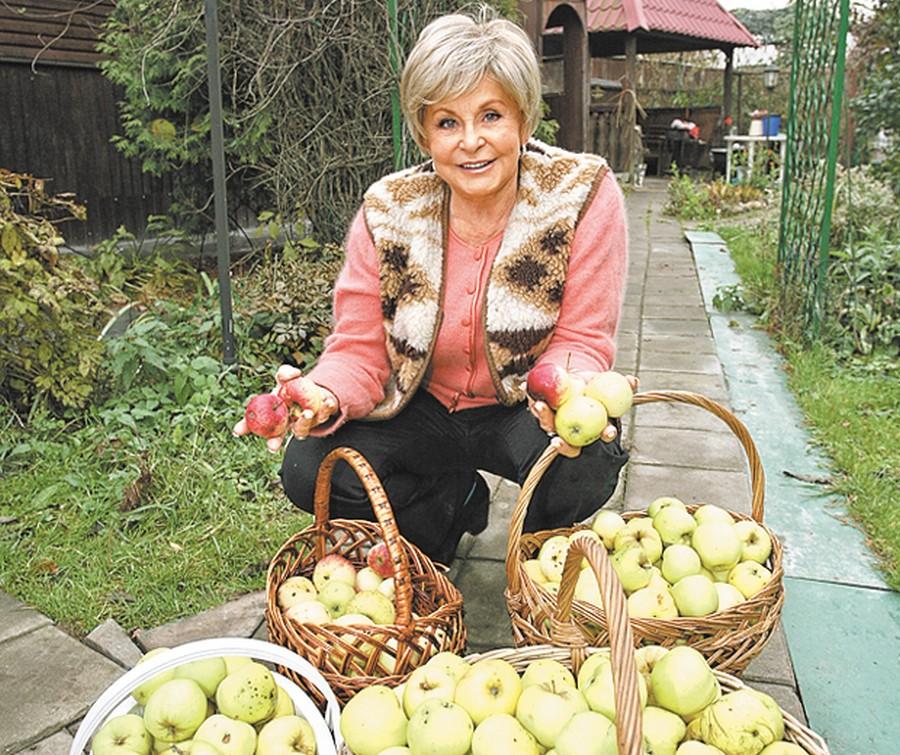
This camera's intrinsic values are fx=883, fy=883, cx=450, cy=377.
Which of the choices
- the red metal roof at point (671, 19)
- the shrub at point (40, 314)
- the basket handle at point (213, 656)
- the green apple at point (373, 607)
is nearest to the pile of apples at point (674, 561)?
the green apple at point (373, 607)

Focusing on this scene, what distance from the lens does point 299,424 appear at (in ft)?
6.75

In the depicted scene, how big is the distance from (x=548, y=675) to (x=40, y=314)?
288cm

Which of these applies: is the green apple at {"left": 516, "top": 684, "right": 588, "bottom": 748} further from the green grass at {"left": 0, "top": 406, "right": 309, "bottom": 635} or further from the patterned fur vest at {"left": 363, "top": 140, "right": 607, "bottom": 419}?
the green grass at {"left": 0, "top": 406, "right": 309, "bottom": 635}

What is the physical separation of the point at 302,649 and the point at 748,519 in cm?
115

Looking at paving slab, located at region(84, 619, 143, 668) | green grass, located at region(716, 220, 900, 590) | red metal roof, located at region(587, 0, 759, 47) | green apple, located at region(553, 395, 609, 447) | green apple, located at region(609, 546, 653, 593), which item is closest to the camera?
green apple, located at region(553, 395, 609, 447)

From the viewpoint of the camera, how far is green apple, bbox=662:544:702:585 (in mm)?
1969

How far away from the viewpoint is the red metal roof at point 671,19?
1331 cm

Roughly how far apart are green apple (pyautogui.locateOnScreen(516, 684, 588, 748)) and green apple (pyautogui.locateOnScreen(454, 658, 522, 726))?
0.8 inches

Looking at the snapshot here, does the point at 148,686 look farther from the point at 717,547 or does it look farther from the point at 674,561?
the point at 717,547

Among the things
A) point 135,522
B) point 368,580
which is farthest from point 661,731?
point 135,522

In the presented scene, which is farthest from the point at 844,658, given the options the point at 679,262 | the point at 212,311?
the point at 679,262

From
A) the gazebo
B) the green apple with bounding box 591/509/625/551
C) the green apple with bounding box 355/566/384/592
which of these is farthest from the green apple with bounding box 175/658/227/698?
the gazebo

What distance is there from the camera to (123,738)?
56.7 inches

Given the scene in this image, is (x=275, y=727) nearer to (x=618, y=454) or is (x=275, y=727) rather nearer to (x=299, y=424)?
(x=299, y=424)
